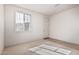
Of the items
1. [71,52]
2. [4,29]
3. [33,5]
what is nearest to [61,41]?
[71,52]

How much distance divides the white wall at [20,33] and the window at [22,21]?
0.19ft

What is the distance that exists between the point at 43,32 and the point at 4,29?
577 mm

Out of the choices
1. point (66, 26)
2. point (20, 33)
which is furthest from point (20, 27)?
point (66, 26)

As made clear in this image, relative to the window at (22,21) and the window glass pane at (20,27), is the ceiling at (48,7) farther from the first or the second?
the window glass pane at (20,27)

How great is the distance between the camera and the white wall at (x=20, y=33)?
4.14 ft

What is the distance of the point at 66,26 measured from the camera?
1374 mm

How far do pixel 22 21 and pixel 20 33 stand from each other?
0.18 metres

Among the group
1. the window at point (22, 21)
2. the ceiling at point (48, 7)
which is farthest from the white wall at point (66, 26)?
the window at point (22, 21)

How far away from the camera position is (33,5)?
4.34 ft

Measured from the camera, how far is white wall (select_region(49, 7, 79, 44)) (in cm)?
134

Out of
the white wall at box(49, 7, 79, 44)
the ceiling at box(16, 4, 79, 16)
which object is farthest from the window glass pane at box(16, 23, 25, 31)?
the white wall at box(49, 7, 79, 44)

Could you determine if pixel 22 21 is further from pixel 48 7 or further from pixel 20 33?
pixel 48 7

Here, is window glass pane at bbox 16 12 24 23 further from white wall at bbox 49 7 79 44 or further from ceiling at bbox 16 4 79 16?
white wall at bbox 49 7 79 44
